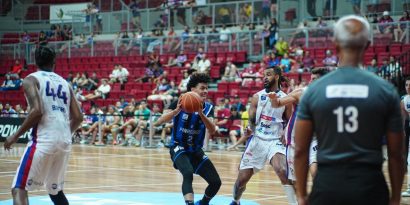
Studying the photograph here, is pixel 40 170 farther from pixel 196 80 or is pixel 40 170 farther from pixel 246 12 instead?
pixel 246 12

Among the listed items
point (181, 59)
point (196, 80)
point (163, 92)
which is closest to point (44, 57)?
point (196, 80)

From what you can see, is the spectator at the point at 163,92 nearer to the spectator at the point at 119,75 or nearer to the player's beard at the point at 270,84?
the spectator at the point at 119,75

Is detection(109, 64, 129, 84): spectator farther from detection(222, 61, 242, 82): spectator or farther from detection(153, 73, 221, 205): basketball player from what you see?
detection(153, 73, 221, 205): basketball player

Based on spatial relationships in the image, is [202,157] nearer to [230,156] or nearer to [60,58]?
[230,156]

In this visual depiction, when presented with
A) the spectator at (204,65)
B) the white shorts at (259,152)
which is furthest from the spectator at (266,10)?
the white shorts at (259,152)

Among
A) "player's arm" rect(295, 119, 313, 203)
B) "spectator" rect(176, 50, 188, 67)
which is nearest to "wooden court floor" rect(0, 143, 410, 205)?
"player's arm" rect(295, 119, 313, 203)

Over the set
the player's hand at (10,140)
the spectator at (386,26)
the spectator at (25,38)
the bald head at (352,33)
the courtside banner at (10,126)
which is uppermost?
the spectator at (386,26)

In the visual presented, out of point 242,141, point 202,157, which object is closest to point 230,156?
point 242,141

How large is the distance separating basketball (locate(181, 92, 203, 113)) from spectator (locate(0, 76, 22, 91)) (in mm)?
24429

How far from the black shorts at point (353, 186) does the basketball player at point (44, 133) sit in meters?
3.25

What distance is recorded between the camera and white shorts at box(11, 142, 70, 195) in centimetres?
655

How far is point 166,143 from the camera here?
75.3 ft

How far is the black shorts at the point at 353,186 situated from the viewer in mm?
3955

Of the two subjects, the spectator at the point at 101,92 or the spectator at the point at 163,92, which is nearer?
the spectator at the point at 163,92
